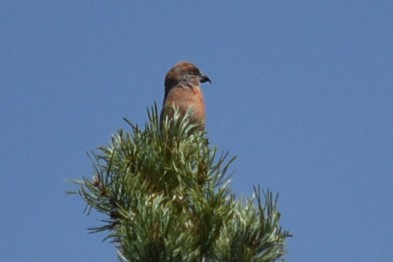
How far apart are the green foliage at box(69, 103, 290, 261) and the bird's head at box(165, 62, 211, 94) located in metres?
4.86

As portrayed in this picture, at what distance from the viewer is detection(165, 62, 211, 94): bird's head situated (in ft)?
26.3

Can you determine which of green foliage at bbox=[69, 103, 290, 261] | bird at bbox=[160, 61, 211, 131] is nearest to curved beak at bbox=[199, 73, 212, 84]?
bird at bbox=[160, 61, 211, 131]

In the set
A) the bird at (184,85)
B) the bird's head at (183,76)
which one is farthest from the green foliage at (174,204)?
the bird's head at (183,76)

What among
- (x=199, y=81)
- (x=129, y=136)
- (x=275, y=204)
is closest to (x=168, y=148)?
(x=129, y=136)

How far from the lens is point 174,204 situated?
285 centimetres

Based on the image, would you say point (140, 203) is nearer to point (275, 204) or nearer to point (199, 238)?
point (199, 238)

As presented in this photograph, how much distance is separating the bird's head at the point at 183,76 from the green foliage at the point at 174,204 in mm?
4858

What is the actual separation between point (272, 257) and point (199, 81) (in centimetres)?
566

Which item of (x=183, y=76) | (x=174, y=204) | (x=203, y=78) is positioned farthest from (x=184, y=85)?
(x=174, y=204)

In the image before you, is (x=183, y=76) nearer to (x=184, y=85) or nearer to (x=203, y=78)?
(x=184, y=85)

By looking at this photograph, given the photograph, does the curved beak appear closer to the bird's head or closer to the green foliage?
the bird's head

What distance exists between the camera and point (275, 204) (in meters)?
2.67

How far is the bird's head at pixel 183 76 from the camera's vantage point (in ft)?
26.3

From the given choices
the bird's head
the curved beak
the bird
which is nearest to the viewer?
the bird
